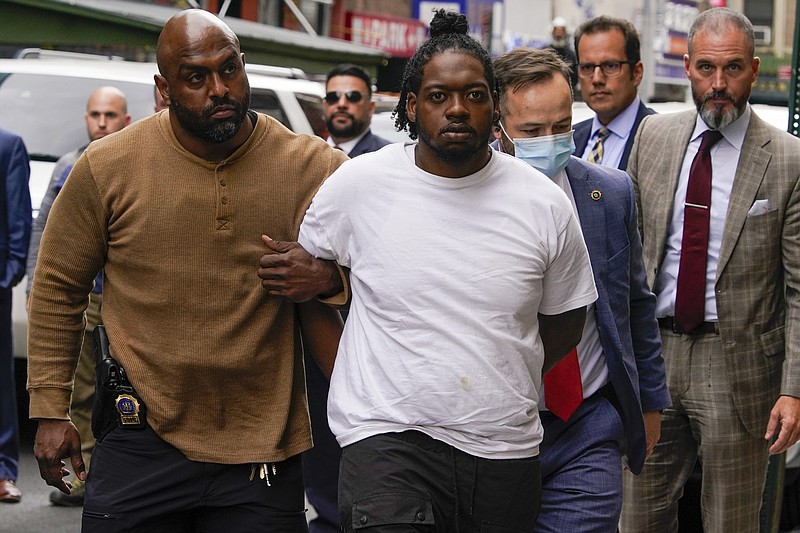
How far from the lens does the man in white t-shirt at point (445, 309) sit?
371cm

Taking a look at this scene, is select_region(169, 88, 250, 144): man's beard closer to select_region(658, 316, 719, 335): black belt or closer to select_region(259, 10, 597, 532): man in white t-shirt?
select_region(259, 10, 597, 532): man in white t-shirt

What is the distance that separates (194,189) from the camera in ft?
13.6

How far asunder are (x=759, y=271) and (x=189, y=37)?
8.26 ft

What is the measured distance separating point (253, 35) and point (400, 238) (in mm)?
14118

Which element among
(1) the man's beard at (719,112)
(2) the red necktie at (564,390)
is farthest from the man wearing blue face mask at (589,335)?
(1) the man's beard at (719,112)

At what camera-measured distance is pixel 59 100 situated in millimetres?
9766

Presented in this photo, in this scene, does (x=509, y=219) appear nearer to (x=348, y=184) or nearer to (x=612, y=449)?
(x=348, y=184)

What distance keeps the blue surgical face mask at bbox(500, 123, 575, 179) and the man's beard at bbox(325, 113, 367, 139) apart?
197 inches

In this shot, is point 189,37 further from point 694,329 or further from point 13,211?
point 13,211

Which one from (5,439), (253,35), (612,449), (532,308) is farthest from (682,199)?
(253,35)

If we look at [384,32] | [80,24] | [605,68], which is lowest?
[605,68]

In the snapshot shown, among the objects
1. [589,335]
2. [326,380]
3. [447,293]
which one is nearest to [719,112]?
[589,335]

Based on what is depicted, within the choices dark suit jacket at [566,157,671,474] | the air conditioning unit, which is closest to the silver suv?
dark suit jacket at [566,157,671,474]

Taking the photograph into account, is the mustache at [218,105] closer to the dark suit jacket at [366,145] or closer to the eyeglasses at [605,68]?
the eyeglasses at [605,68]
